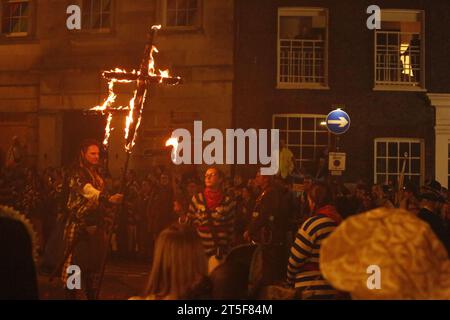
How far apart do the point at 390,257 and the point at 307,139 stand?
1486 cm

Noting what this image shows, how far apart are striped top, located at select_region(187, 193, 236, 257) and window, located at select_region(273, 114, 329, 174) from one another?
9360mm

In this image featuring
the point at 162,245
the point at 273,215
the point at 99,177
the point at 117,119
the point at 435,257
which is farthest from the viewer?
the point at 117,119

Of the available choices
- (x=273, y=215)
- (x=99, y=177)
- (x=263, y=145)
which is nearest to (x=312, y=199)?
(x=99, y=177)

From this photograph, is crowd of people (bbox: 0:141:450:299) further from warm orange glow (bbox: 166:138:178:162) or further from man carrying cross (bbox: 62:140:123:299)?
warm orange glow (bbox: 166:138:178:162)

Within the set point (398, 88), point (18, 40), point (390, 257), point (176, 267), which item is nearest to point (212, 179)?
point (176, 267)

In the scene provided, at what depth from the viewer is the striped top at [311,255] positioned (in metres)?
5.04

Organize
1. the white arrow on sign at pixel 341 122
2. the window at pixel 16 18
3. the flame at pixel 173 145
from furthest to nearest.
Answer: the window at pixel 16 18 < the flame at pixel 173 145 < the white arrow on sign at pixel 341 122

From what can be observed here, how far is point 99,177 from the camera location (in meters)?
7.31

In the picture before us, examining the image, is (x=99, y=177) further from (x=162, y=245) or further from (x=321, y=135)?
(x=321, y=135)

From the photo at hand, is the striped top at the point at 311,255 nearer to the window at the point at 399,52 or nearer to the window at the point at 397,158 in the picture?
the window at the point at 397,158

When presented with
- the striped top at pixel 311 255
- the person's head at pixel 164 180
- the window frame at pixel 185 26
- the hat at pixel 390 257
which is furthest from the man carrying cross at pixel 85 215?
the window frame at pixel 185 26

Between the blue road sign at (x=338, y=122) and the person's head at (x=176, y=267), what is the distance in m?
12.7

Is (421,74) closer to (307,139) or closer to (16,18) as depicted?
(307,139)

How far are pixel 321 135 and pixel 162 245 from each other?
44.8ft
